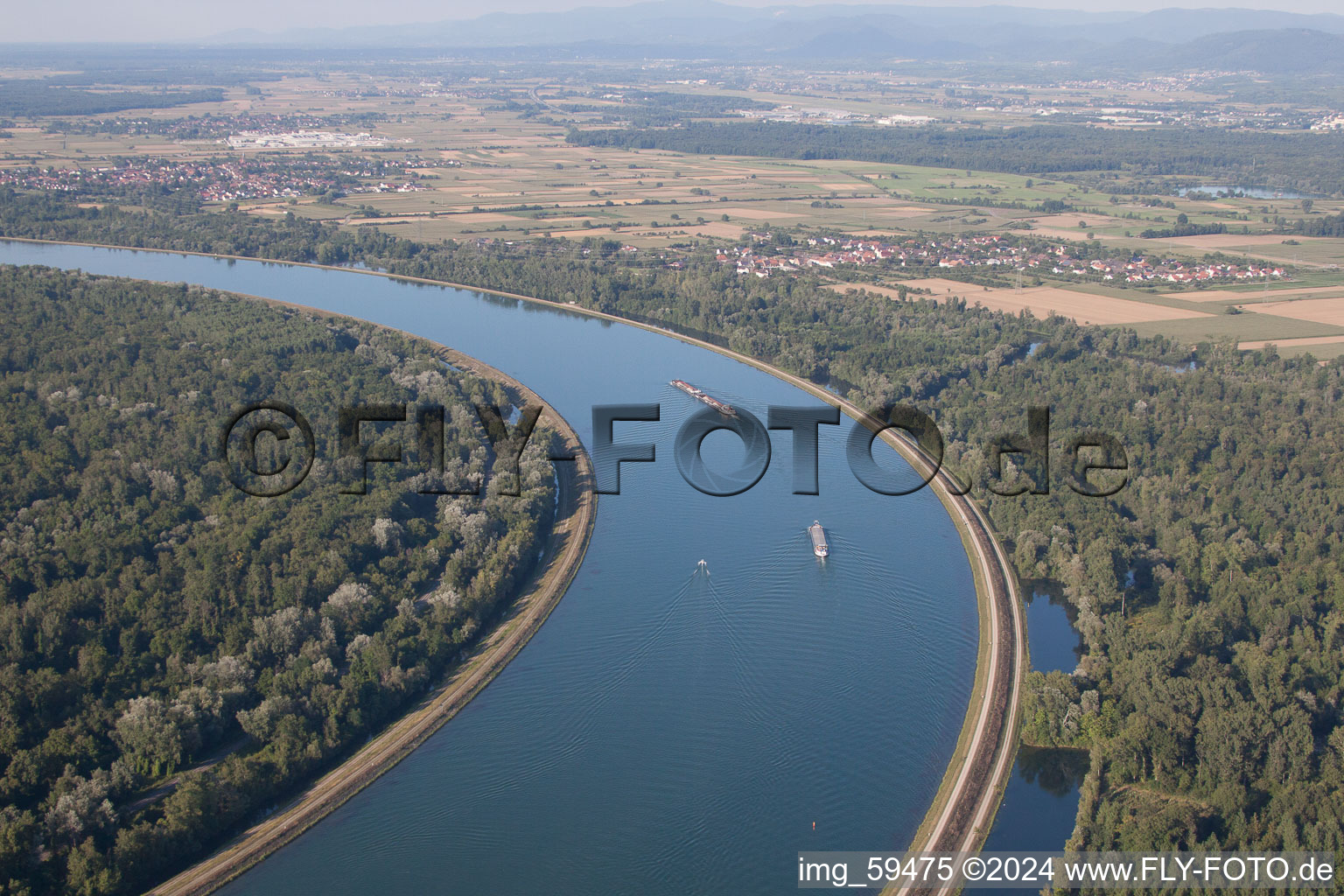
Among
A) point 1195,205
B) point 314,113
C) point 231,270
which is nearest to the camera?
point 231,270

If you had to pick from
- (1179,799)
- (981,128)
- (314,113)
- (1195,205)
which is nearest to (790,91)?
(981,128)

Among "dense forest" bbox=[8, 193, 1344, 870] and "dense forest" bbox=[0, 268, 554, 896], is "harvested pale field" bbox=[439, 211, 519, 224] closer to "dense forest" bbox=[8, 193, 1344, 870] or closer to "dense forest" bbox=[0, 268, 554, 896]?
"dense forest" bbox=[8, 193, 1344, 870]

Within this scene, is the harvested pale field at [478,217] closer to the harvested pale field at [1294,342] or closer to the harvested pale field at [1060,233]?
the harvested pale field at [1060,233]

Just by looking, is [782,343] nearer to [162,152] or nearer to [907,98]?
[162,152]

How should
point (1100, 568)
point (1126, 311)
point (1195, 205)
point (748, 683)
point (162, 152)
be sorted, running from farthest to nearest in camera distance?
point (162, 152)
point (1195, 205)
point (1126, 311)
point (1100, 568)
point (748, 683)

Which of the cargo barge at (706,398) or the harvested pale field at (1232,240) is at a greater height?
the harvested pale field at (1232,240)

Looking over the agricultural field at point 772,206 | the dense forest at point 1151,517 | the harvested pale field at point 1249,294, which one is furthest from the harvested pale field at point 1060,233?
the dense forest at point 1151,517

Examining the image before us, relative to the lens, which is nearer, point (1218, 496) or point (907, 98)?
point (1218, 496)
